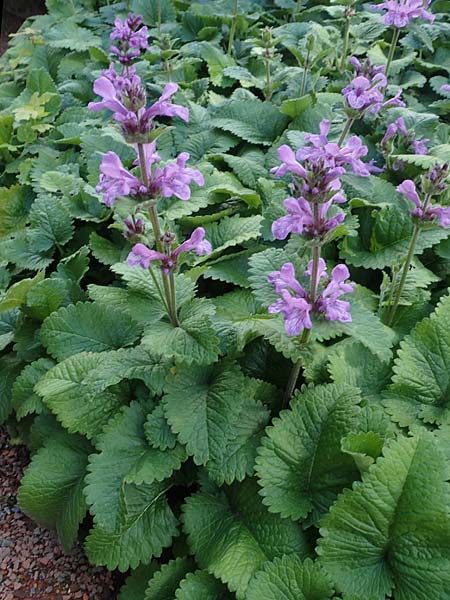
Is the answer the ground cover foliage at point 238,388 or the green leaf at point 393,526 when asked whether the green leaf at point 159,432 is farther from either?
the green leaf at point 393,526

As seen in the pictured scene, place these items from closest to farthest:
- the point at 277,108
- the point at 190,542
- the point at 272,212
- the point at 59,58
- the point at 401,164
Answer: the point at 190,542 < the point at 272,212 < the point at 401,164 < the point at 277,108 < the point at 59,58

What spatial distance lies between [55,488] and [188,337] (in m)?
0.87

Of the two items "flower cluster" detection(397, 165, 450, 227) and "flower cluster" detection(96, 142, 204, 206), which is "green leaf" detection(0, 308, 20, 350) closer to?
"flower cluster" detection(96, 142, 204, 206)

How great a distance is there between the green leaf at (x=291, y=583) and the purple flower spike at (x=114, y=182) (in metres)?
1.19

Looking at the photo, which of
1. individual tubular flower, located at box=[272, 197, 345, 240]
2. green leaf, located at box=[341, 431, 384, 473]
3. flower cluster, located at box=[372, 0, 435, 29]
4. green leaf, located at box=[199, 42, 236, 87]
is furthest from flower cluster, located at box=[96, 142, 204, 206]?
green leaf, located at box=[199, 42, 236, 87]

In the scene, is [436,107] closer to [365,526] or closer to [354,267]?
[354,267]

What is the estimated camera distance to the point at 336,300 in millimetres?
1785

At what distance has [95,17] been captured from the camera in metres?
5.47

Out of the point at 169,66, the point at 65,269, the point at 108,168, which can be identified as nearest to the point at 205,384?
the point at 108,168

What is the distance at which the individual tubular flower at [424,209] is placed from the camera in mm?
2021

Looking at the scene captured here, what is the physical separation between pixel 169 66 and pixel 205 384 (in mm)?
2572

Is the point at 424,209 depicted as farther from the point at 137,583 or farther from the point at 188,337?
the point at 137,583

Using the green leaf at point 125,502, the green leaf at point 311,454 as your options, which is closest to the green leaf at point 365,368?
the green leaf at point 311,454

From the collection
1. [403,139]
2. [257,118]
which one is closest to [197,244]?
[403,139]
